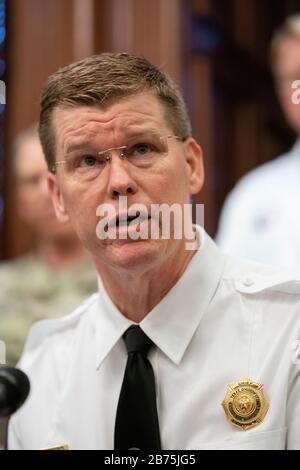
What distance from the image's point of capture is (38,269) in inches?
54.6

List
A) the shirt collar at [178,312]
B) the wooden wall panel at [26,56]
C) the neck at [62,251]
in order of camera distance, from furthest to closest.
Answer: the wooden wall panel at [26,56] → the neck at [62,251] → the shirt collar at [178,312]

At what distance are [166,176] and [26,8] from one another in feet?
2.88

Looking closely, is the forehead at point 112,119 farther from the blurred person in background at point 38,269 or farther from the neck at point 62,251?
the neck at point 62,251

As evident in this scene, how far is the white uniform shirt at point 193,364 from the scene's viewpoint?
2.81ft

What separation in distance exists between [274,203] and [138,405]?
2.83ft

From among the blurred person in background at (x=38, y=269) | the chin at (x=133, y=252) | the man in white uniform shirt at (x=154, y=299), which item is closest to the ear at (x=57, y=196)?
the man in white uniform shirt at (x=154, y=299)

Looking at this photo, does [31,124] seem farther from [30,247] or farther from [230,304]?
[230,304]

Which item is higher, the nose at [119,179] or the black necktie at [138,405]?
the nose at [119,179]

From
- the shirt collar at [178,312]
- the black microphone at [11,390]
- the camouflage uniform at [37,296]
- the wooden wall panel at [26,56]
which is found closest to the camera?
the black microphone at [11,390]

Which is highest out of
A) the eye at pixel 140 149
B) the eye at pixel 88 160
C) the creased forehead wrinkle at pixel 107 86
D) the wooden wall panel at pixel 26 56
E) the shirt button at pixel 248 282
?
the wooden wall panel at pixel 26 56

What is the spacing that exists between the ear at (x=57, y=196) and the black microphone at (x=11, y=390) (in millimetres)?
230

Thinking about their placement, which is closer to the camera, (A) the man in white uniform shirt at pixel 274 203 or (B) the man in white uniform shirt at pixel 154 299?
(B) the man in white uniform shirt at pixel 154 299

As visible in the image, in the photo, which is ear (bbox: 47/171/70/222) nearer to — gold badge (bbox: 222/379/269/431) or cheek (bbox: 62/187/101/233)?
cheek (bbox: 62/187/101/233)

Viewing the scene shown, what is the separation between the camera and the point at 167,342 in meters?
0.92
